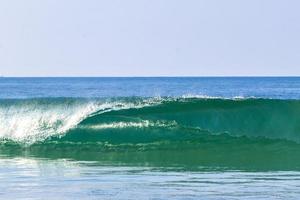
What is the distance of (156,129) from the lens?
28.2 meters

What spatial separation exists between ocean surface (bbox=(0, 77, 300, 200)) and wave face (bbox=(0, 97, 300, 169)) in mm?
29

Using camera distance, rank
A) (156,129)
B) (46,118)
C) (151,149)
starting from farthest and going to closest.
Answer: (46,118) → (156,129) → (151,149)

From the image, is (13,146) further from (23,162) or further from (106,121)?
(23,162)

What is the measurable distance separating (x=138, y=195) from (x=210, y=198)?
1.18 metres

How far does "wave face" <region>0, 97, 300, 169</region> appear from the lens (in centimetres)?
2534

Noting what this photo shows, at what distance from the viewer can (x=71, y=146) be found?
26984 mm

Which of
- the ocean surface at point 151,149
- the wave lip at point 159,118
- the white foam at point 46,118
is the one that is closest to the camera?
the ocean surface at point 151,149

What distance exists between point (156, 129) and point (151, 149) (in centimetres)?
228

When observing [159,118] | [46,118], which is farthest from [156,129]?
[46,118]

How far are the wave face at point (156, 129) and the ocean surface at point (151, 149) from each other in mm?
29

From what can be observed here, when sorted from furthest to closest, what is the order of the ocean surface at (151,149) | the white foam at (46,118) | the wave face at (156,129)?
1. the white foam at (46,118)
2. the wave face at (156,129)
3. the ocean surface at (151,149)

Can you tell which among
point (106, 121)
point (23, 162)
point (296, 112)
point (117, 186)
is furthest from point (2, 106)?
point (117, 186)

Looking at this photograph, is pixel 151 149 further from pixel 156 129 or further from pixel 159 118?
pixel 159 118

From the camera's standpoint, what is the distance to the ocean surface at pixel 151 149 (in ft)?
55.8
